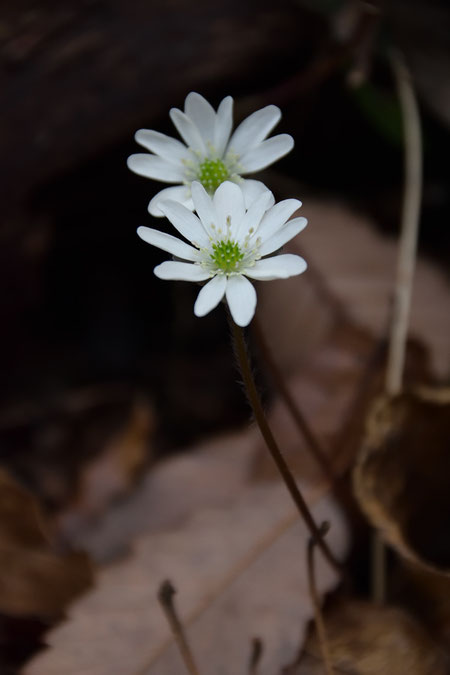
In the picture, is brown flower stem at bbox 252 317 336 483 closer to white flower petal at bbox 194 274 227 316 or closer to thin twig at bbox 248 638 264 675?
white flower petal at bbox 194 274 227 316

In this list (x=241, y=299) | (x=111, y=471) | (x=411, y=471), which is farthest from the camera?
(x=111, y=471)

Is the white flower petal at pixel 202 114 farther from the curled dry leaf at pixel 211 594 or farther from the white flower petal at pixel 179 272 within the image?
the curled dry leaf at pixel 211 594

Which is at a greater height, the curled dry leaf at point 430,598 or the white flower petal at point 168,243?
the white flower petal at point 168,243

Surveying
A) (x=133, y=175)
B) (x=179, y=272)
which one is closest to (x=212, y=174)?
(x=179, y=272)

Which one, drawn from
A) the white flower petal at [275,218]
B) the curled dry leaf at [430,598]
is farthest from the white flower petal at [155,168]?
the curled dry leaf at [430,598]

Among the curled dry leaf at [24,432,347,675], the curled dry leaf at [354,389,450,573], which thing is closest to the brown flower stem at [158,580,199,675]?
the curled dry leaf at [24,432,347,675]

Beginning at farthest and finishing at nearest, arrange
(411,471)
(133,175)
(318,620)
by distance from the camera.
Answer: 1. (133,175)
2. (411,471)
3. (318,620)

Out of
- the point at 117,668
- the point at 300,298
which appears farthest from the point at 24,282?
the point at 117,668

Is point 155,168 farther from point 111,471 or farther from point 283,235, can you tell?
point 111,471
